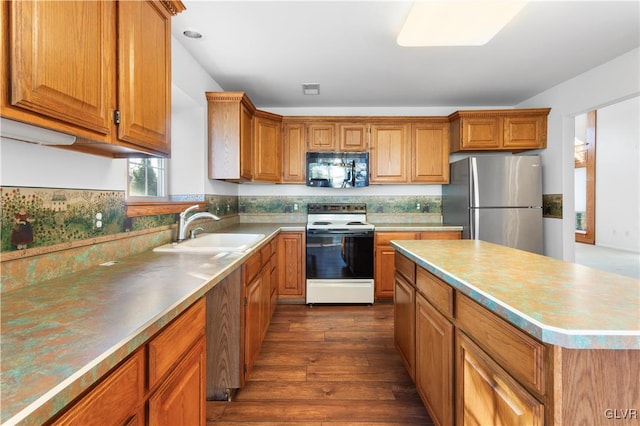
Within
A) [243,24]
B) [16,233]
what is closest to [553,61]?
[243,24]

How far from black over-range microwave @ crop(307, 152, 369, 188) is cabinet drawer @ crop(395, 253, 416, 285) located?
183cm

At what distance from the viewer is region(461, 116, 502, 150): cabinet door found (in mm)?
3689

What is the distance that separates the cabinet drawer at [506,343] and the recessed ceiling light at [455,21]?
141 centimetres

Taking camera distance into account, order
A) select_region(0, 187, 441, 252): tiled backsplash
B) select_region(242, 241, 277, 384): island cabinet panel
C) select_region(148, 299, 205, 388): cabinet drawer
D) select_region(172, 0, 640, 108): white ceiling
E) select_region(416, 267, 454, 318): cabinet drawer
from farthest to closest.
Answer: select_region(172, 0, 640, 108): white ceiling
select_region(242, 241, 277, 384): island cabinet panel
select_region(416, 267, 454, 318): cabinet drawer
select_region(0, 187, 441, 252): tiled backsplash
select_region(148, 299, 205, 388): cabinet drawer

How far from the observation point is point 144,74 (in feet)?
4.40

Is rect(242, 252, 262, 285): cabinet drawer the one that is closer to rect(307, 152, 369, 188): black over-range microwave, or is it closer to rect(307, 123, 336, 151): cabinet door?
rect(307, 152, 369, 188): black over-range microwave

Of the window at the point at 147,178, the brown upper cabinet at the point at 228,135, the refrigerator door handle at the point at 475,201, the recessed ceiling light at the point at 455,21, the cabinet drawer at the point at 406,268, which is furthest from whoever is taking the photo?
the refrigerator door handle at the point at 475,201

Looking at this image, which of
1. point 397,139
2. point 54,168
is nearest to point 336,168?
point 397,139

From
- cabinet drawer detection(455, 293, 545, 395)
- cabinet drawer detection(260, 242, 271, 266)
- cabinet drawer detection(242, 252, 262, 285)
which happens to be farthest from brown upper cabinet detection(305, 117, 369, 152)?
cabinet drawer detection(455, 293, 545, 395)

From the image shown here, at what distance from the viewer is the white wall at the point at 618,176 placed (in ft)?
21.4

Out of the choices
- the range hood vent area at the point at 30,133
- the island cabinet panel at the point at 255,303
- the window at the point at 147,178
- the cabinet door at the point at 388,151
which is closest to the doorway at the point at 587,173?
the cabinet door at the point at 388,151

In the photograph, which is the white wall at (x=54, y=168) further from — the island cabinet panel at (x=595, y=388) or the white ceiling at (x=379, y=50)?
the island cabinet panel at (x=595, y=388)

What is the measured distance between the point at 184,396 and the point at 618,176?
938 cm

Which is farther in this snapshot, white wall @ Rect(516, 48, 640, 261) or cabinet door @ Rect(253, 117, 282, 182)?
cabinet door @ Rect(253, 117, 282, 182)
